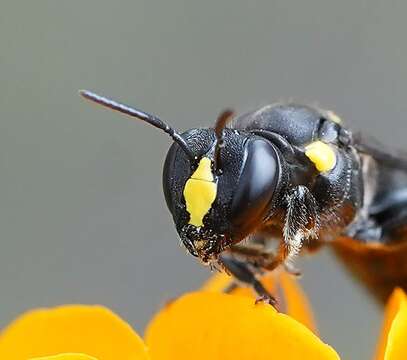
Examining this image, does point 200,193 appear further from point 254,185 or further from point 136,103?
point 136,103

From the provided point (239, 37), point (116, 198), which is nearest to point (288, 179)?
point (116, 198)

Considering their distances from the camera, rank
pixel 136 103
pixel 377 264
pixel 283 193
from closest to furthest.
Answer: pixel 283 193 < pixel 377 264 < pixel 136 103

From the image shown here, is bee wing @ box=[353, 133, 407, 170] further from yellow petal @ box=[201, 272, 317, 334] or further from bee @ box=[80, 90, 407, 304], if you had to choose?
yellow petal @ box=[201, 272, 317, 334]

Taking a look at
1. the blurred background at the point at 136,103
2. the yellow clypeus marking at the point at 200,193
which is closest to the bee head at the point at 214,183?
the yellow clypeus marking at the point at 200,193

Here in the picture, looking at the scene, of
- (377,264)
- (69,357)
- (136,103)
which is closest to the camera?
(69,357)

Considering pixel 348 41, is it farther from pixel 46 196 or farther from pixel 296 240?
pixel 296 240

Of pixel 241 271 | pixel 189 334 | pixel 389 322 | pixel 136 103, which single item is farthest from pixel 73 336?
pixel 136 103
